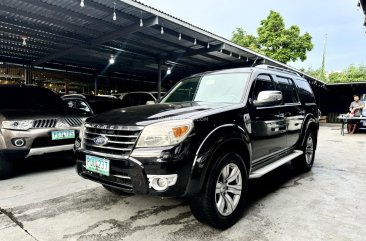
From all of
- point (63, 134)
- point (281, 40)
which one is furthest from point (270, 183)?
point (281, 40)

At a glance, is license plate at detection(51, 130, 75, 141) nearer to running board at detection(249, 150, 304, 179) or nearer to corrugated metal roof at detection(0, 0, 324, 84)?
running board at detection(249, 150, 304, 179)

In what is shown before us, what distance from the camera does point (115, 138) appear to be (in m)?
2.67

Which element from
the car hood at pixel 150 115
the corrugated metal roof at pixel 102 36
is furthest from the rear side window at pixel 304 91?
the corrugated metal roof at pixel 102 36

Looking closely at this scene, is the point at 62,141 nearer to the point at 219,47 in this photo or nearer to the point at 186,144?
the point at 186,144

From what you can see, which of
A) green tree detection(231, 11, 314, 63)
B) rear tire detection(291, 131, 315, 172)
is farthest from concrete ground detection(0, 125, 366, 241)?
green tree detection(231, 11, 314, 63)

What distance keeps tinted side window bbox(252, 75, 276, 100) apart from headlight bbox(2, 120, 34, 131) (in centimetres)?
349

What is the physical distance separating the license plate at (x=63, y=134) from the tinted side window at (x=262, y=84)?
3173mm

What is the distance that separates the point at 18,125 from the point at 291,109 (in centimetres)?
426

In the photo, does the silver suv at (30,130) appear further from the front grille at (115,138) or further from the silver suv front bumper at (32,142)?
the front grille at (115,138)

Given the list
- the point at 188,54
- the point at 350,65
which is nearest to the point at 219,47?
the point at 188,54

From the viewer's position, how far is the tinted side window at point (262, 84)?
352 centimetres

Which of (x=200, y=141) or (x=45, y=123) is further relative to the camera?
(x=45, y=123)

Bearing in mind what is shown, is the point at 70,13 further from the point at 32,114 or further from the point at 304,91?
the point at 304,91

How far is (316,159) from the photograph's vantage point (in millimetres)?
6410
